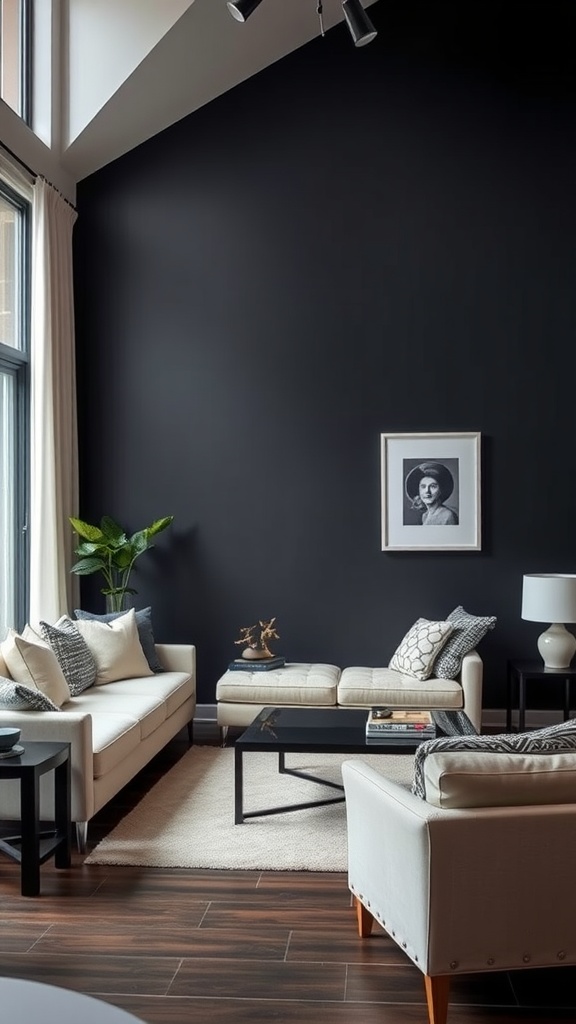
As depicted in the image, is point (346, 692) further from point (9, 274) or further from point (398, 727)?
point (9, 274)

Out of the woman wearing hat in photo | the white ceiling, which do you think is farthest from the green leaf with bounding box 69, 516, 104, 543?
the white ceiling

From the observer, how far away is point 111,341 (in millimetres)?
7293

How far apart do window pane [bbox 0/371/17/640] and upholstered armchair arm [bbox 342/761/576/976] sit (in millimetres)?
4212

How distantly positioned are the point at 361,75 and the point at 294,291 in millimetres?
1661

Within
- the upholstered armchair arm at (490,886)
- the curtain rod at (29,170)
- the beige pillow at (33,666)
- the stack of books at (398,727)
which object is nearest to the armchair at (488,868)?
the upholstered armchair arm at (490,886)

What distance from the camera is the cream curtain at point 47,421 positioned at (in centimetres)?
641

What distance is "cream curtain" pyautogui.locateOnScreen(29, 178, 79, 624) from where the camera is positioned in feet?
21.0

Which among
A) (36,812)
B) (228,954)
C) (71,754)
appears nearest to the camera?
(228,954)

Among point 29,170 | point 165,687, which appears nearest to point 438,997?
point 165,687

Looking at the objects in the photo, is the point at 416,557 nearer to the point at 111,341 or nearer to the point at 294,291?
the point at 294,291

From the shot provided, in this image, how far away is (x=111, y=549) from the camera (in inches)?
269

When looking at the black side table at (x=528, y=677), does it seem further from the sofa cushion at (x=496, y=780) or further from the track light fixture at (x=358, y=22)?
the track light fixture at (x=358, y=22)

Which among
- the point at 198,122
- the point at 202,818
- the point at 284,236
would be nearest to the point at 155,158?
the point at 198,122

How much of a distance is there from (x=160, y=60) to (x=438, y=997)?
5.98 metres
